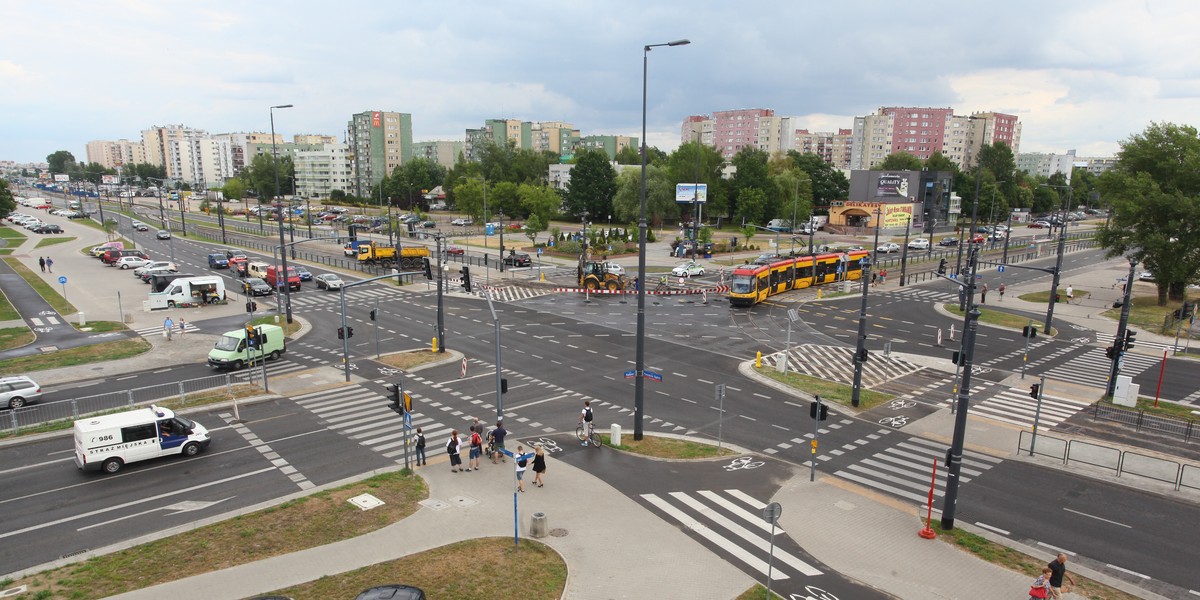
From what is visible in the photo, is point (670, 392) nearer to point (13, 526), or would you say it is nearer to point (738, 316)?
point (738, 316)

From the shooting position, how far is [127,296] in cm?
4772

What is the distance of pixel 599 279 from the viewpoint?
5288cm

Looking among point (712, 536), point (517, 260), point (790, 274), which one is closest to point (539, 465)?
point (712, 536)

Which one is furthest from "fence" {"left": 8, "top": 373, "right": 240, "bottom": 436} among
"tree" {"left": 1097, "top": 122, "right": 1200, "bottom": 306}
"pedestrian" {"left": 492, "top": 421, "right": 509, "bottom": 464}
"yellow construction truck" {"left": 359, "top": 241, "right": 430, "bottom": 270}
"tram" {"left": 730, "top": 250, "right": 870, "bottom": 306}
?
"tree" {"left": 1097, "top": 122, "right": 1200, "bottom": 306}

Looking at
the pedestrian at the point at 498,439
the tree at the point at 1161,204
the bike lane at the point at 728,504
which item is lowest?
the bike lane at the point at 728,504

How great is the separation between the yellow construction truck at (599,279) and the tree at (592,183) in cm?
5759

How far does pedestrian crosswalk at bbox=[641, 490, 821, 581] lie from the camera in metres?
14.4

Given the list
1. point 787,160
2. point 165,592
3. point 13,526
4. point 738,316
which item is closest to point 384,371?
point 13,526

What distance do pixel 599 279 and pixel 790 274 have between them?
1581 cm

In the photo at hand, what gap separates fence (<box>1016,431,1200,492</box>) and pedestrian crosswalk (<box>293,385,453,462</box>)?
19838 mm

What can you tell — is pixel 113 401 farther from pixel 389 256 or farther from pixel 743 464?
pixel 389 256

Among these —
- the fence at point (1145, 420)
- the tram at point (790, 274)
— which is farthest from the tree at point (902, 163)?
the fence at point (1145, 420)

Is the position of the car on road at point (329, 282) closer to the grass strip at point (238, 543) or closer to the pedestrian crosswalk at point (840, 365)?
the pedestrian crosswalk at point (840, 365)

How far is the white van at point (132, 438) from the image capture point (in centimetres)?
1888
